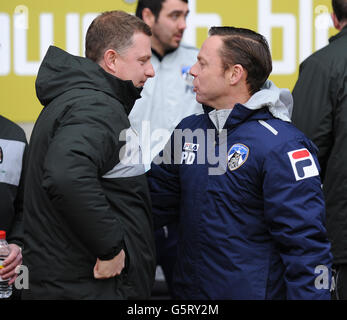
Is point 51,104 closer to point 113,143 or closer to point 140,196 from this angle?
point 113,143

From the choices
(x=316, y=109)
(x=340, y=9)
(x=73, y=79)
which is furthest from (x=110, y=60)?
(x=340, y=9)

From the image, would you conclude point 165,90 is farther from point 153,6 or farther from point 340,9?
point 340,9

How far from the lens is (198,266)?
8.93ft

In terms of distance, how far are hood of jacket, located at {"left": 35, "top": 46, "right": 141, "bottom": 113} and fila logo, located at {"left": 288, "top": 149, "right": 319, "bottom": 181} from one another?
2.15ft

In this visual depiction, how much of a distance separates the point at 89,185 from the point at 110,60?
64 cm

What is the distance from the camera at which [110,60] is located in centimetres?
270

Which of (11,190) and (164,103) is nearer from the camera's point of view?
(11,190)

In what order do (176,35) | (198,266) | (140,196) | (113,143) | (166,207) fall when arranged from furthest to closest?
(176,35) → (166,207) → (198,266) → (140,196) → (113,143)

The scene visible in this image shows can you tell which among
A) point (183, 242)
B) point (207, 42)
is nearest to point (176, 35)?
point (207, 42)

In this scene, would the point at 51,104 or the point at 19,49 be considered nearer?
the point at 51,104

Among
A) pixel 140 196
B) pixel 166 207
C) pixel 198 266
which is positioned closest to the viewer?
pixel 140 196

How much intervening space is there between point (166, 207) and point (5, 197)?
0.72m

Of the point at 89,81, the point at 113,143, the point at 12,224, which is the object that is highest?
the point at 89,81

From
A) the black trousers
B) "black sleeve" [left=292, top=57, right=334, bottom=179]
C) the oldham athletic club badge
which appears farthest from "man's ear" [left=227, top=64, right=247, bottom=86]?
the black trousers
